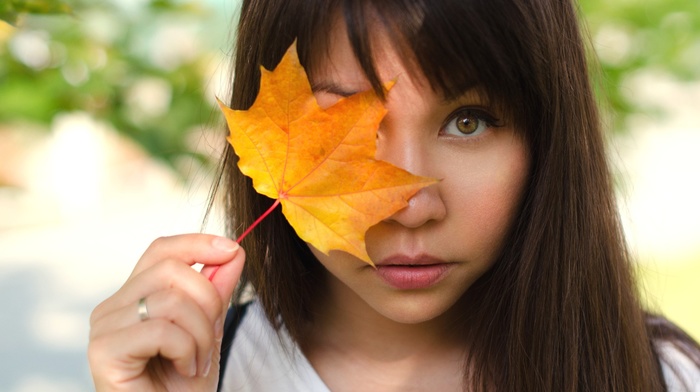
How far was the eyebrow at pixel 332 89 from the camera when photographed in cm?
123

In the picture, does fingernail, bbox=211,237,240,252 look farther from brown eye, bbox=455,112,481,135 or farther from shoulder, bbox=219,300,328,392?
shoulder, bbox=219,300,328,392

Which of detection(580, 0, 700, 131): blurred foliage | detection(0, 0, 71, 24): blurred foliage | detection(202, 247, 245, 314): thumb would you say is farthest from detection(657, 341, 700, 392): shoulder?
detection(0, 0, 71, 24): blurred foliage

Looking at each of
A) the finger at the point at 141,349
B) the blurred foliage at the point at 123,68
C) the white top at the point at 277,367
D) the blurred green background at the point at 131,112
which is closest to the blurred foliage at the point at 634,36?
the blurred green background at the point at 131,112

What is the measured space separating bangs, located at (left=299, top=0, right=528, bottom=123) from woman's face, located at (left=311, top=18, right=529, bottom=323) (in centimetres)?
2

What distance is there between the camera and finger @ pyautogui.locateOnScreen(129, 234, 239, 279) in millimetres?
1125

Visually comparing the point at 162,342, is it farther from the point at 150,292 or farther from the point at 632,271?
the point at 632,271

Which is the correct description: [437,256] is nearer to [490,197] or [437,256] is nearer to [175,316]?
[490,197]

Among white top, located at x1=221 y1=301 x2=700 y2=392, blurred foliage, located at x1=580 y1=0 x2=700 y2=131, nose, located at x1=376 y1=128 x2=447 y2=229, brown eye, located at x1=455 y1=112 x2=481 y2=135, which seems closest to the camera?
nose, located at x1=376 y1=128 x2=447 y2=229

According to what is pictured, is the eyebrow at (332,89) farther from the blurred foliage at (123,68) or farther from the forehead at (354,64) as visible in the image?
the blurred foliage at (123,68)

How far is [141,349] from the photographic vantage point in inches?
42.6

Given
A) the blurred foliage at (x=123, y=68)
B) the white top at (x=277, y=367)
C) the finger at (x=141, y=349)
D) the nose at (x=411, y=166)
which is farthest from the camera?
the blurred foliage at (x=123, y=68)

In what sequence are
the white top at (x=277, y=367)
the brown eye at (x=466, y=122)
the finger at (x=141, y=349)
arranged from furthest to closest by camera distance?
1. the white top at (x=277, y=367)
2. the brown eye at (x=466, y=122)
3. the finger at (x=141, y=349)

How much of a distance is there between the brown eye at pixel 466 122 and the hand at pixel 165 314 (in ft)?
1.33

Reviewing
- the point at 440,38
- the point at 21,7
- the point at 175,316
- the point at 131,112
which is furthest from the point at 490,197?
the point at 131,112
